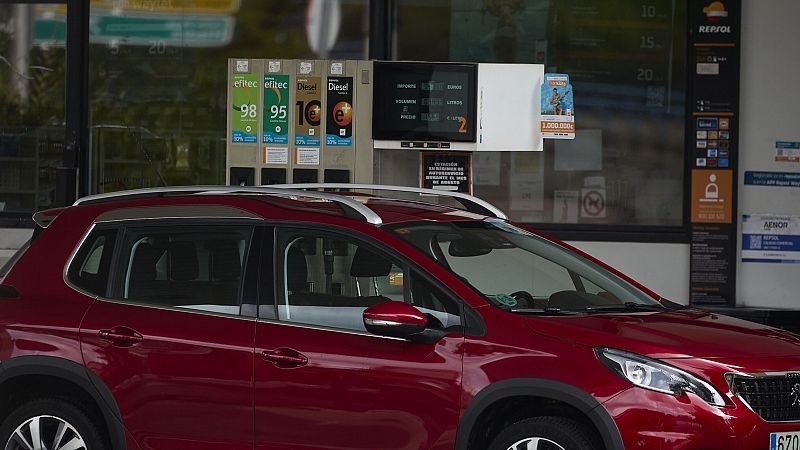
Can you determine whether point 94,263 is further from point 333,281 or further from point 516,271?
point 516,271

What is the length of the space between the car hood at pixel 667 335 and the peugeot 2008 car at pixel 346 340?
13 mm

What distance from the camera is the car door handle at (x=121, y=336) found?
6277mm

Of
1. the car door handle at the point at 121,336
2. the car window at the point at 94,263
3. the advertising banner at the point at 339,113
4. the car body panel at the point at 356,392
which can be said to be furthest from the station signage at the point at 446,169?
the car body panel at the point at 356,392

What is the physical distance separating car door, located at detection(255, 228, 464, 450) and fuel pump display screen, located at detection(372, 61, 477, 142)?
4.58 m

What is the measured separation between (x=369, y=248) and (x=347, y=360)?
538mm

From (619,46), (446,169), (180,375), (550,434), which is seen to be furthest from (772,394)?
(619,46)

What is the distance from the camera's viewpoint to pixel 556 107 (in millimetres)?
10906

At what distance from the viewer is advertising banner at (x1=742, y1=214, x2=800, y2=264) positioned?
1191 centimetres

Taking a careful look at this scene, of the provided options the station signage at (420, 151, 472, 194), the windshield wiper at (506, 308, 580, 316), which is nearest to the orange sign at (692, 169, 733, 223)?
the station signage at (420, 151, 472, 194)

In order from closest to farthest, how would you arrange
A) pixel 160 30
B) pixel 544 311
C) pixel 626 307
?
pixel 544 311 → pixel 626 307 → pixel 160 30

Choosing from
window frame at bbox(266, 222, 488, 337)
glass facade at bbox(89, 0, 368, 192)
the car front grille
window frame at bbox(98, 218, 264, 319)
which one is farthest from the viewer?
glass facade at bbox(89, 0, 368, 192)

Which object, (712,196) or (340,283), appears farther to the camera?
(712,196)

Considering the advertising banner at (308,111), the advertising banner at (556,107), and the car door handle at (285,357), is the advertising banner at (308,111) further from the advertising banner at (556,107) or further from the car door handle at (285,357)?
the car door handle at (285,357)

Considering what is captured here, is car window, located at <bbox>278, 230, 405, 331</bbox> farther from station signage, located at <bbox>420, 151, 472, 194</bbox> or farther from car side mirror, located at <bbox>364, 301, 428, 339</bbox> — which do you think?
station signage, located at <bbox>420, 151, 472, 194</bbox>
